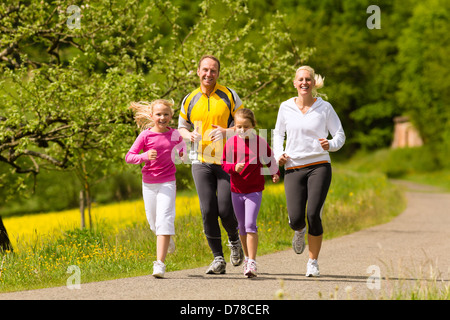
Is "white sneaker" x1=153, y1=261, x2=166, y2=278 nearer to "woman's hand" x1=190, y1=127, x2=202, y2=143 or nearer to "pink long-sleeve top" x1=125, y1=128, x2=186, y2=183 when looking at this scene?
"pink long-sleeve top" x1=125, y1=128, x2=186, y2=183

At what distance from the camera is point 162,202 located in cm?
705

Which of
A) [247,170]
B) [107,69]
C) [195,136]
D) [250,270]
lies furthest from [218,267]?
[107,69]

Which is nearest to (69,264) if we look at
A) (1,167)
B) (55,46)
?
(55,46)

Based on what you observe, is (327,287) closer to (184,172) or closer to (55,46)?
(55,46)

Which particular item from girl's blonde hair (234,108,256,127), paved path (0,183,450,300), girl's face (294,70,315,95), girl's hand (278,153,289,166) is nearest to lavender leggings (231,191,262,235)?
girl's hand (278,153,289,166)

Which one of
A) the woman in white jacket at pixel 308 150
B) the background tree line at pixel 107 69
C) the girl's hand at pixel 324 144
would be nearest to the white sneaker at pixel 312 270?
the woman in white jacket at pixel 308 150

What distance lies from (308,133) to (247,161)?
0.67 m

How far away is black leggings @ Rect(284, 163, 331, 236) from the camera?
6.91 metres

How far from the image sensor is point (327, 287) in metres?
6.39

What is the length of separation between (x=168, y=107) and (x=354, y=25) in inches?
1893

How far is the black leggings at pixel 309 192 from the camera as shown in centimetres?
691

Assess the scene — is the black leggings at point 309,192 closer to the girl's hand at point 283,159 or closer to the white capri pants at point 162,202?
the girl's hand at point 283,159

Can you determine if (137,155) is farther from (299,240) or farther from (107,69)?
(107,69)

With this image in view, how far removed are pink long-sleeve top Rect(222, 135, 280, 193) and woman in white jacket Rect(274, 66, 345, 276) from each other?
0.41 feet
